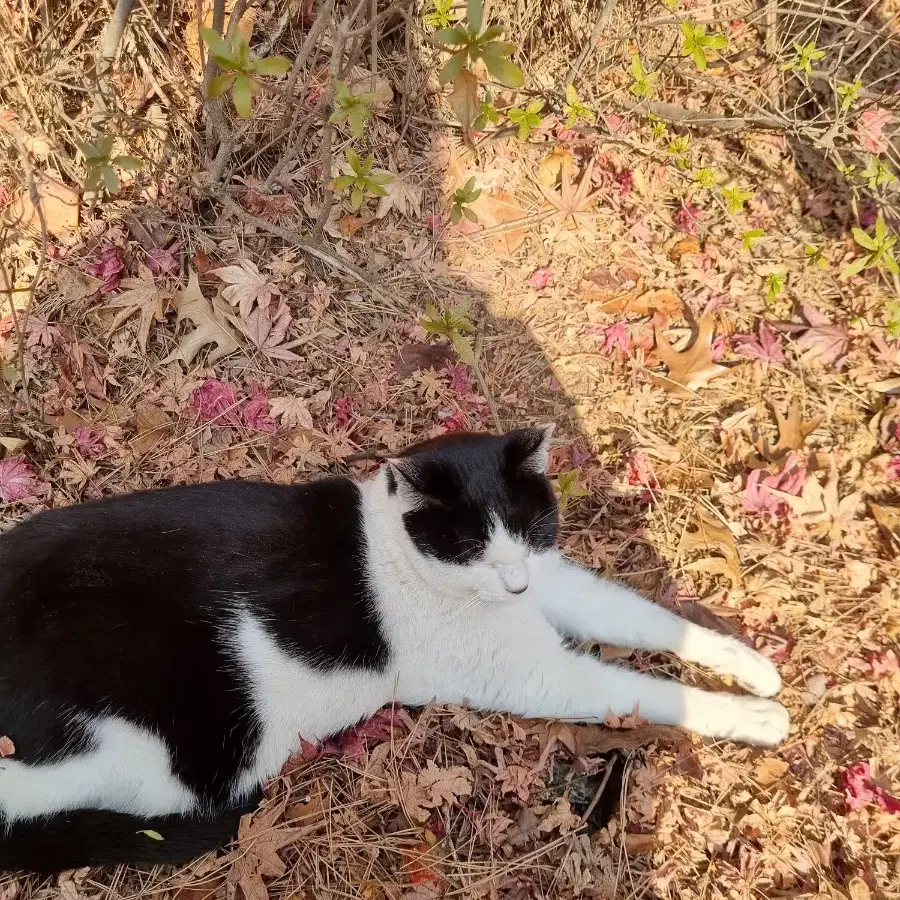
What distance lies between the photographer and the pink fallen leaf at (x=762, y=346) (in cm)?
329

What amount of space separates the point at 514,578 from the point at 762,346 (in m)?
2.06

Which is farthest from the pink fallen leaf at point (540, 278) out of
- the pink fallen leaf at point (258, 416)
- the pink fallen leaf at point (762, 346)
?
the pink fallen leaf at point (258, 416)

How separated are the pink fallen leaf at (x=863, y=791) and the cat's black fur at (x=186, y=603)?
4.87 feet

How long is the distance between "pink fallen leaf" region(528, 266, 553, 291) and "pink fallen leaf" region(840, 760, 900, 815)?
2.51 metres

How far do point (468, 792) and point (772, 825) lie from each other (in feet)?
3.70

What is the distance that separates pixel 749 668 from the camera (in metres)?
2.60

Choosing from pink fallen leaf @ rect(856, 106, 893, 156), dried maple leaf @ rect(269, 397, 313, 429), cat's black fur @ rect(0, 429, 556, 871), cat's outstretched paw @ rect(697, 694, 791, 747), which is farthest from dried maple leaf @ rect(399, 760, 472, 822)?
pink fallen leaf @ rect(856, 106, 893, 156)

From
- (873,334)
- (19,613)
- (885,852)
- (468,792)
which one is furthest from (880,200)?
(19,613)

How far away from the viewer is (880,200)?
3.22 metres

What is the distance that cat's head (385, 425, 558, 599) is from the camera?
6.94 feet

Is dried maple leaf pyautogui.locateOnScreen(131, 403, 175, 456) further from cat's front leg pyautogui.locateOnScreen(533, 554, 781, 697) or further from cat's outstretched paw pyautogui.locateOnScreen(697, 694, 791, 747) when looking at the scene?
cat's outstretched paw pyautogui.locateOnScreen(697, 694, 791, 747)

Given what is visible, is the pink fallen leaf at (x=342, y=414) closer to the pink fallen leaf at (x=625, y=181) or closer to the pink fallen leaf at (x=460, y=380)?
the pink fallen leaf at (x=460, y=380)

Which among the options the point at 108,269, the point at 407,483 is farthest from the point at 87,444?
the point at 407,483

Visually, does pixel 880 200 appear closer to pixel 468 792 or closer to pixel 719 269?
pixel 719 269
